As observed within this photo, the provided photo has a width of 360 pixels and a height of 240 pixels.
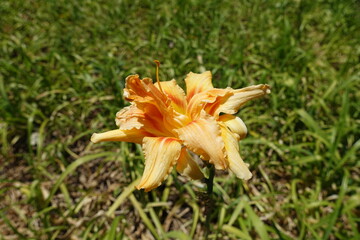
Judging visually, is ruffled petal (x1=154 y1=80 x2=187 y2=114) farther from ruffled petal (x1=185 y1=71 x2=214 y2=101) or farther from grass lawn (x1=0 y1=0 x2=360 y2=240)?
grass lawn (x1=0 y1=0 x2=360 y2=240)

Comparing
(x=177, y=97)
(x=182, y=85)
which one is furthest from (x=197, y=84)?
(x=182, y=85)

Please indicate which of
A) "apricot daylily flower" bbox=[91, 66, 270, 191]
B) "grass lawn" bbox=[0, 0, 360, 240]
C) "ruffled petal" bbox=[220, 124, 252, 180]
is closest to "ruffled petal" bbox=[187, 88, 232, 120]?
"apricot daylily flower" bbox=[91, 66, 270, 191]

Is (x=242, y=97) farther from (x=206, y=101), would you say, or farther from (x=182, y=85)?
(x=182, y=85)

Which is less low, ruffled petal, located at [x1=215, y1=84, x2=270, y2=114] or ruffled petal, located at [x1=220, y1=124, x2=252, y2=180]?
ruffled petal, located at [x1=215, y1=84, x2=270, y2=114]

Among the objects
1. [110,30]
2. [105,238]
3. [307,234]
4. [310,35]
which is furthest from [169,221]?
[310,35]

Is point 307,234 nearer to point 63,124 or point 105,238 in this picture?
point 105,238

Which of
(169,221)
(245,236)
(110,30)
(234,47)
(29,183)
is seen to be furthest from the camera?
(110,30)

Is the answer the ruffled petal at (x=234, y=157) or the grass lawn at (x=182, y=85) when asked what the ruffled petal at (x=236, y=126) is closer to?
the ruffled petal at (x=234, y=157)
